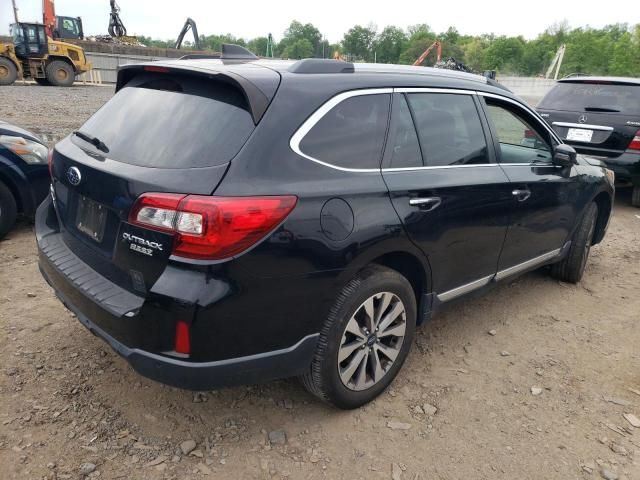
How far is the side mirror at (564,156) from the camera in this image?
3828 millimetres

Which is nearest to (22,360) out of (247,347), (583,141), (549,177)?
(247,347)

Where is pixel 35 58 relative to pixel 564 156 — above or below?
below

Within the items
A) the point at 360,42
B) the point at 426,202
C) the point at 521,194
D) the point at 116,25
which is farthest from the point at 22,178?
the point at 360,42

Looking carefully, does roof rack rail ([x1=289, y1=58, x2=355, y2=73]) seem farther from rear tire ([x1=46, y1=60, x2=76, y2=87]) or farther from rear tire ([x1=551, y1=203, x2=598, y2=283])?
rear tire ([x1=46, y1=60, x2=76, y2=87])

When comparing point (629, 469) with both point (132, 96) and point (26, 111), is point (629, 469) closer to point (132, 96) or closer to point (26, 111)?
point (132, 96)

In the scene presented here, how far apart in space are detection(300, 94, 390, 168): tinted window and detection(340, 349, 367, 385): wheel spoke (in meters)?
0.99

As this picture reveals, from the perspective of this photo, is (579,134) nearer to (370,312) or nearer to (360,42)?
(370,312)

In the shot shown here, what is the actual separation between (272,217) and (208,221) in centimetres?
27

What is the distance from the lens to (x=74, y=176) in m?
2.58

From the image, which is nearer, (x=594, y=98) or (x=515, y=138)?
(x=515, y=138)

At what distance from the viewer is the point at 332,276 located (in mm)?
2395

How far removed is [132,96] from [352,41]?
4345 inches

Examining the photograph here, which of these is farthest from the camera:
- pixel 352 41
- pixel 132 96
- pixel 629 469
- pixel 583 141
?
pixel 352 41

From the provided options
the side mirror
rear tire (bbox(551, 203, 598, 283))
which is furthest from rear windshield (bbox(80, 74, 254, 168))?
rear tire (bbox(551, 203, 598, 283))
